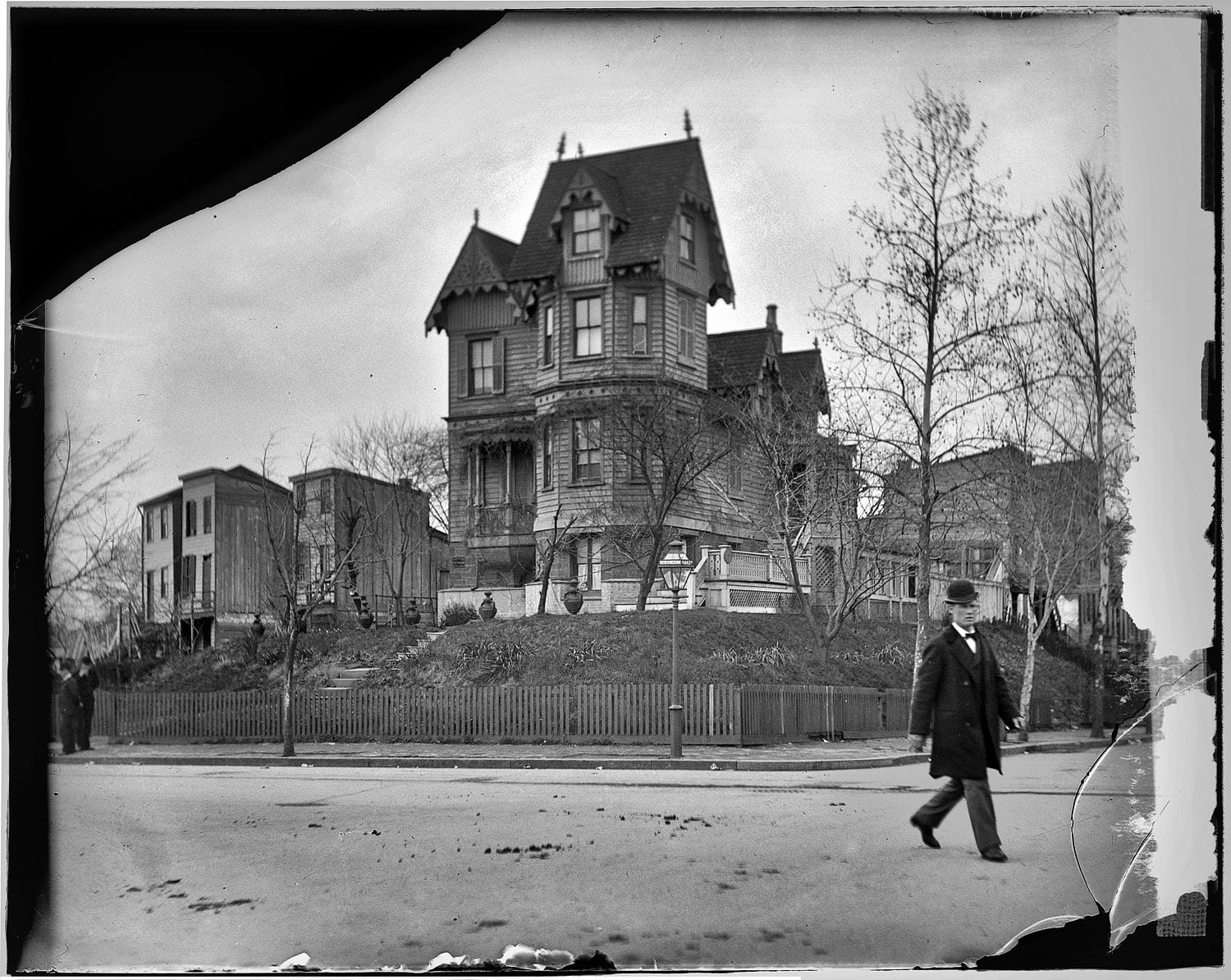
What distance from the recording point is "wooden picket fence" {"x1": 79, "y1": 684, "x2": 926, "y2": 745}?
41.7 ft

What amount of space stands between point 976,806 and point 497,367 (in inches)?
248

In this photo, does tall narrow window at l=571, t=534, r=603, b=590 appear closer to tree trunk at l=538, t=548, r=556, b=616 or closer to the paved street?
tree trunk at l=538, t=548, r=556, b=616

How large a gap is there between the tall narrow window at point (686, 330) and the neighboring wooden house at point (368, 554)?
2.85 metres

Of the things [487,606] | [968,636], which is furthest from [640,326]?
[968,636]

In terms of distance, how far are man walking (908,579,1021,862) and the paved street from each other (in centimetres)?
16

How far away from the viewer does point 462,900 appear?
20.4ft

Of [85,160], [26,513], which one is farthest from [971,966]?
[85,160]

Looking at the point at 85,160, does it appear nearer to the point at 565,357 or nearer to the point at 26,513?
the point at 26,513

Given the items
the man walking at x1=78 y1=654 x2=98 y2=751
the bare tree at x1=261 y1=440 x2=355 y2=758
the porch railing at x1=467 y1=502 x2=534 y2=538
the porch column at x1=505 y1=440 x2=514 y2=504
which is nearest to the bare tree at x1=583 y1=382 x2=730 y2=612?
the porch column at x1=505 y1=440 x2=514 y2=504

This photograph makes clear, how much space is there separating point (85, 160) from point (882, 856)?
5930 millimetres

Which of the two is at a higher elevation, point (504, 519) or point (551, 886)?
point (504, 519)

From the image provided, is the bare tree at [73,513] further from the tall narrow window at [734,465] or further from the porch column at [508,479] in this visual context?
the tall narrow window at [734,465]

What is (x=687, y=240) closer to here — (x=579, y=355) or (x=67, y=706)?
(x=579, y=355)

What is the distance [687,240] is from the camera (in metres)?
9.27
